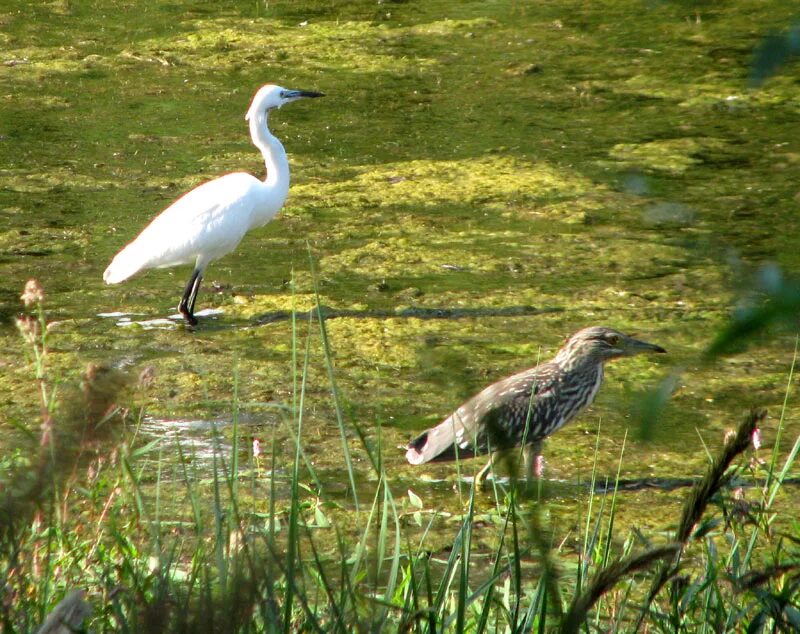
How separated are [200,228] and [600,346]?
1796mm

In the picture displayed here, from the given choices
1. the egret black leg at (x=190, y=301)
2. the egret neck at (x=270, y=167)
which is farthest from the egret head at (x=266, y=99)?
the egret black leg at (x=190, y=301)

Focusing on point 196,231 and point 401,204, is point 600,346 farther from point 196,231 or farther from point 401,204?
point 401,204

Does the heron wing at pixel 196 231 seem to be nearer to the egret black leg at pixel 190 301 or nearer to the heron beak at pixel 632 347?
the egret black leg at pixel 190 301

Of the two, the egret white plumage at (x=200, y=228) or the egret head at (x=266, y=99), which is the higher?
the egret head at (x=266, y=99)

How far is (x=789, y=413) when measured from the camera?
3795 mm

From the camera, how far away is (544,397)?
330cm

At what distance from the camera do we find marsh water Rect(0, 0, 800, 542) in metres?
3.79

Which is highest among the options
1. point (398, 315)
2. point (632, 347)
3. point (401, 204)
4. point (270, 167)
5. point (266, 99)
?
point (266, 99)

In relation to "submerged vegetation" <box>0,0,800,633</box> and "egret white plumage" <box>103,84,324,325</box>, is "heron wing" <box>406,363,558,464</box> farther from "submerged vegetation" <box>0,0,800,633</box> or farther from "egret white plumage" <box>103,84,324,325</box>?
"egret white plumage" <box>103,84,324,325</box>

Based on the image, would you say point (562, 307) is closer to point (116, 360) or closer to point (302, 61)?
point (116, 360)

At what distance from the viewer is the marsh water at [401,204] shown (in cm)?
379

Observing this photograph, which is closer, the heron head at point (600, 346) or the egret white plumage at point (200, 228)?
the heron head at point (600, 346)

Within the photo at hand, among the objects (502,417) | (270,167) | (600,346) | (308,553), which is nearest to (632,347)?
Result: (600,346)

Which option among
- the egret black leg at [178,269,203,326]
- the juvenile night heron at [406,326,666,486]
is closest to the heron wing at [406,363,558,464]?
the juvenile night heron at [406,326,666,486]
